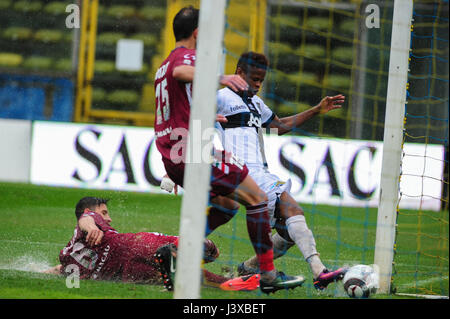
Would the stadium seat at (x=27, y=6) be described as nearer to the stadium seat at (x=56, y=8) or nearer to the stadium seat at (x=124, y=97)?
the stadium seat at (x=56, y=8)

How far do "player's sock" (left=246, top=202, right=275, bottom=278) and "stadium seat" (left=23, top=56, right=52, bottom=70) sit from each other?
11.0 m

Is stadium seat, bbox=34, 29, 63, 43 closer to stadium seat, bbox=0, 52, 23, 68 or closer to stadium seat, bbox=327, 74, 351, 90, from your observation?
stadium seat, bbox=0, 52, 23, 68

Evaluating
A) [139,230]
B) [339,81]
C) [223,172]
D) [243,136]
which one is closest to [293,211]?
[243,136]

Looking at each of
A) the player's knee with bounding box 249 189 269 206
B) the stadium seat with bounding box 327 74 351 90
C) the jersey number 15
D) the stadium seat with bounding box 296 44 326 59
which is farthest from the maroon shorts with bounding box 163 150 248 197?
the stadium seat with bounding box 296 44 326 59

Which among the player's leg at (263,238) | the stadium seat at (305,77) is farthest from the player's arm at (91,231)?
the stadium seat at (305,77)

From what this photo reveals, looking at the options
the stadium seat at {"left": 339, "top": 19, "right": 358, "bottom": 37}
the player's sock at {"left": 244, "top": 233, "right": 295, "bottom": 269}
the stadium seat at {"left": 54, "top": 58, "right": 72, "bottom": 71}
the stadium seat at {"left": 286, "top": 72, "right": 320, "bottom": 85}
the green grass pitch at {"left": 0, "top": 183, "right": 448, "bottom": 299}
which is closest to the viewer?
the green grass pitch at {"left": 0, "top": 183, "right": 448, "bottom": 299}

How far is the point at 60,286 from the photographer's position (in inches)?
170

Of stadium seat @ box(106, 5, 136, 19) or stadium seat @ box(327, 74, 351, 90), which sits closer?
→ stadium seat @ box(327, 74, 351, 90)

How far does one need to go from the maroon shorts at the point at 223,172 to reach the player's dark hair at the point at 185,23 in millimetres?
739

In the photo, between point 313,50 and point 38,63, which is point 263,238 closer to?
point 313,50

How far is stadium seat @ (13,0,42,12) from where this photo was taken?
15.0 meters

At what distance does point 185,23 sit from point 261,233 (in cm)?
133

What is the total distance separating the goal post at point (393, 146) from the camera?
4855 millimetres

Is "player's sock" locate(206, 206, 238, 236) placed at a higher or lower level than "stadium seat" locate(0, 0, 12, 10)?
lower
